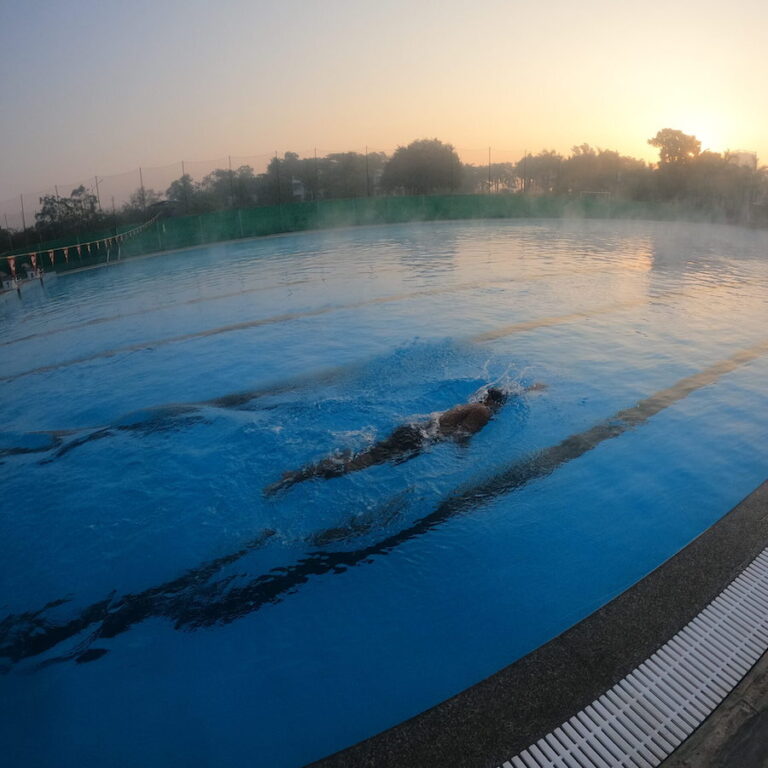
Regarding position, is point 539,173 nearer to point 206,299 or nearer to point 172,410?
point 206,299

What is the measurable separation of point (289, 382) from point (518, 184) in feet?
87.5

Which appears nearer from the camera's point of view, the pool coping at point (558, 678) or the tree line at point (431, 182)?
the pool coping at point (558, 678)

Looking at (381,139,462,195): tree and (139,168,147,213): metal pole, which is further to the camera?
(381,139,462,195): tree

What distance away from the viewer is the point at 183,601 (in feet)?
11.3

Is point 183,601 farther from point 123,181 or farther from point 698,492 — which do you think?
point 123,181

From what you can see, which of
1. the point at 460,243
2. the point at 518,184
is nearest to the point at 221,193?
the point at 460,243

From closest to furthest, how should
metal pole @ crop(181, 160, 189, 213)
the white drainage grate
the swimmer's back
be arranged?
the white drainage grate
the swimmer's back
metal pole @ crop(181, 160, 189, 213)

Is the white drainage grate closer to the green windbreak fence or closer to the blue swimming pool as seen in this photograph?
the blue swimming pool

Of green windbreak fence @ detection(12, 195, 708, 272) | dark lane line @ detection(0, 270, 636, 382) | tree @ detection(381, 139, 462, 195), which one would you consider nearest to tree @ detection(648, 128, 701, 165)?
green windbreak fence @ detection(12, 195, 708, 272)

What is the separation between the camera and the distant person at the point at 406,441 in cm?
452

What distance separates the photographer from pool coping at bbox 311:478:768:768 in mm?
2150

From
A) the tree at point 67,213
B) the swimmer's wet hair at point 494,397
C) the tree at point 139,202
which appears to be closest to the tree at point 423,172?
the tree at point 139,202

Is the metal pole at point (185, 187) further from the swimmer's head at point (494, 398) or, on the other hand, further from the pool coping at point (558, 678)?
the pool coping at point (558, 678)

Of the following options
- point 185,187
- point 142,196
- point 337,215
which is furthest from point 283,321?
point 185,187
